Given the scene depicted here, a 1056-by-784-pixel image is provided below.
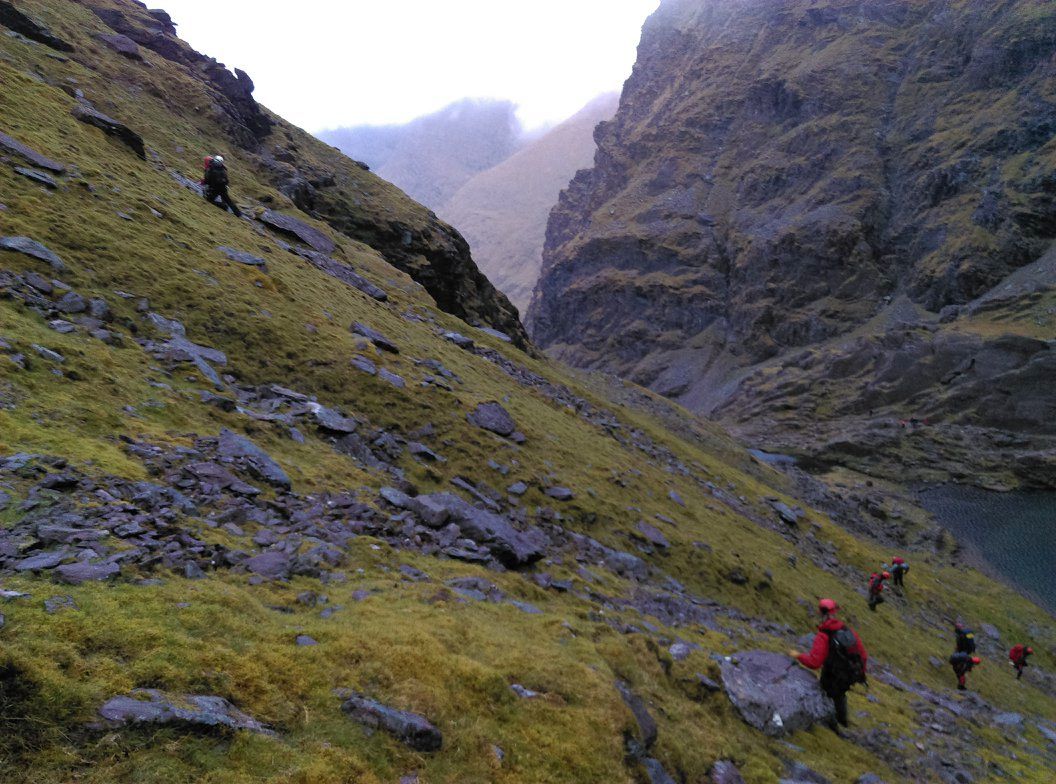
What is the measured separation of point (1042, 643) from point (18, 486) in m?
59.8

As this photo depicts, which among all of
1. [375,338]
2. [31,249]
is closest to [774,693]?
[375,338]

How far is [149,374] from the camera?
15.9 m

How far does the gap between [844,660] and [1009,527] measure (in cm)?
8722

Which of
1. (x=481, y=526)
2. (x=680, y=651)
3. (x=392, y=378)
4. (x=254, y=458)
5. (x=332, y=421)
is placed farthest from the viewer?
(x=392, y=378)

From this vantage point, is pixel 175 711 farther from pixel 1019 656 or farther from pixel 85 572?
pixel 1019 656

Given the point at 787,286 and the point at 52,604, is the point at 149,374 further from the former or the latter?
the point at 787,286

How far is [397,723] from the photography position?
7512 mm

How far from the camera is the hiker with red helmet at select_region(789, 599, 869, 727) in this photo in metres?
13.4

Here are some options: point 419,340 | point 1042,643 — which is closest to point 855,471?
point 1042,643

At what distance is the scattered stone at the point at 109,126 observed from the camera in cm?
2898

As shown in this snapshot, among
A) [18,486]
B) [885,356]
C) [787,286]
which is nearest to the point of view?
[18,486]

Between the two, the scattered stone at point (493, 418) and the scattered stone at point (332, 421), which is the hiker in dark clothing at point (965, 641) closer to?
the scattered stone at point (493, 418)

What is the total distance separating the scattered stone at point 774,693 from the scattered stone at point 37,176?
2660 centimetres

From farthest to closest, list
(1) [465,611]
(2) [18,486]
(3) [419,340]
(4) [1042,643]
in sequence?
(4) [1042,643] → (3) [419,340] → (1) [465,611] → (2) [18,486]
